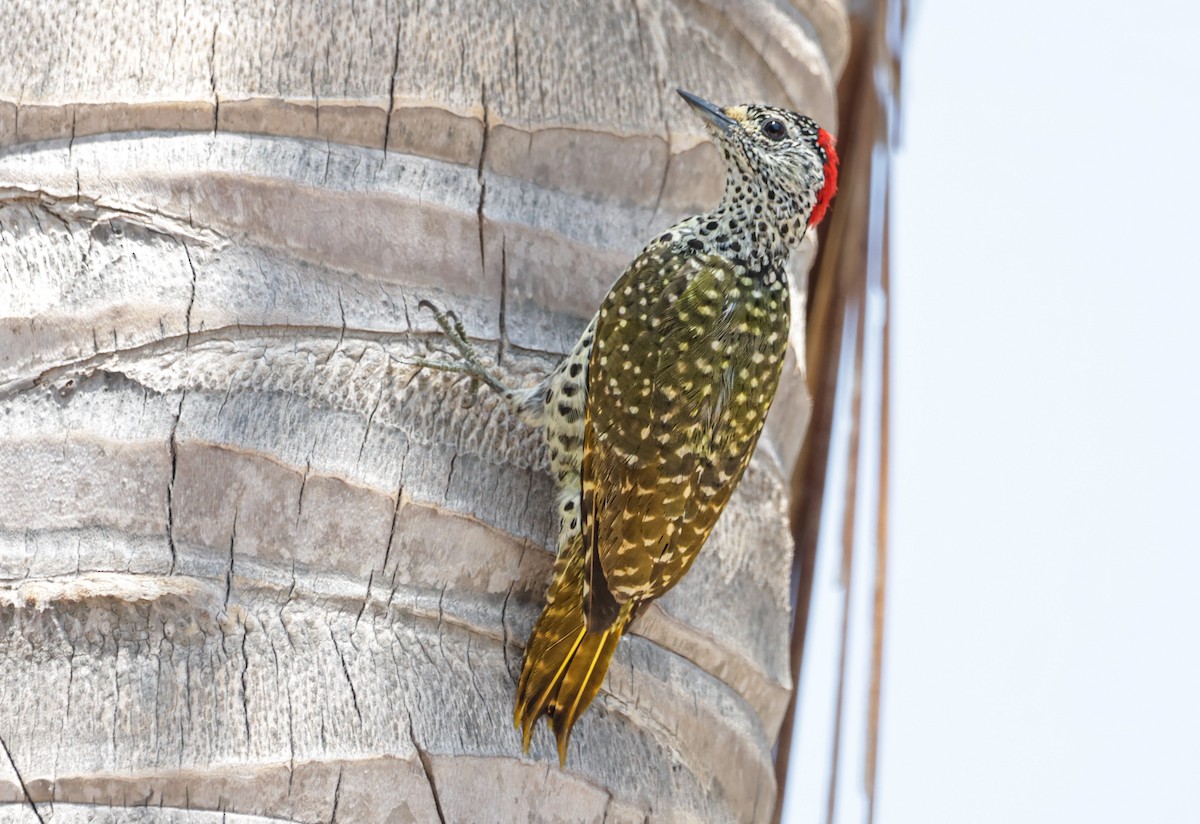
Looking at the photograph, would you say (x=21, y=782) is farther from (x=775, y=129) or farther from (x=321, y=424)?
(x=775, y=129)

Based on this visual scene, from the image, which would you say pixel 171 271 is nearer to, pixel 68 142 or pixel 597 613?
pixel 68 142

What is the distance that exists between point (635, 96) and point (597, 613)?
88 centimetres

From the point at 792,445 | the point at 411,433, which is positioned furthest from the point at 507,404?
the point at 792,445

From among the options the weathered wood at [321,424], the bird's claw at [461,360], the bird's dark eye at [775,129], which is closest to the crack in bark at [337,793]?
the weathered wood at [321,424]

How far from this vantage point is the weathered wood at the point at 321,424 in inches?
70.7

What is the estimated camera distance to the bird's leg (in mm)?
2088

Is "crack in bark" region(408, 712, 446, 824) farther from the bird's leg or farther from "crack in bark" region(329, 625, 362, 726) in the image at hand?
the bird's leg

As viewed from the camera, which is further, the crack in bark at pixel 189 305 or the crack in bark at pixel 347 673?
the crack in bark at pixel 189 305

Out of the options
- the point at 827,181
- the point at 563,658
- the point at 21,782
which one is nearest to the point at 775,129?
the point at 827,181

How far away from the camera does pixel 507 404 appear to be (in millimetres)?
2146

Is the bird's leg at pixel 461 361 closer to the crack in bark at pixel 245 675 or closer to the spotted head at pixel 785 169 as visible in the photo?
the crack in bark at pixel 245 675

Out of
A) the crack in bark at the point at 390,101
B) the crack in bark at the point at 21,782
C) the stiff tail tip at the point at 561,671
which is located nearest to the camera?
the crack in bark at the point at 21,782

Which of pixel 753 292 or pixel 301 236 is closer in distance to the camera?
pixel 301 236

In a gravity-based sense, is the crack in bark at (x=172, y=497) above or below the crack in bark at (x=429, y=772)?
above
